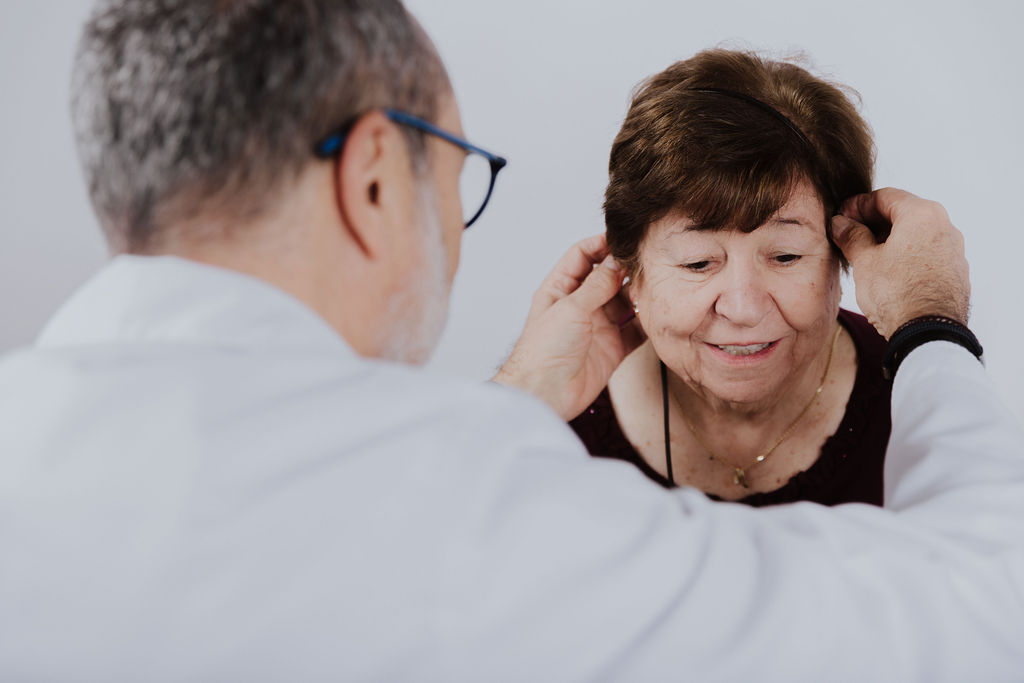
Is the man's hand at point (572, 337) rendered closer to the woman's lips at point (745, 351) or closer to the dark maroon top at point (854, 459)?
the woman's lips at point (745, 351)

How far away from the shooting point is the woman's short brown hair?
5.66ft

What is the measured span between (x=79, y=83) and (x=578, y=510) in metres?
0.69

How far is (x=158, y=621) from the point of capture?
794 millimetres

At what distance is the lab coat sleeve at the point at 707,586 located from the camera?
2.76ft

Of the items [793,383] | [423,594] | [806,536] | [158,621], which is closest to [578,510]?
[423,594]

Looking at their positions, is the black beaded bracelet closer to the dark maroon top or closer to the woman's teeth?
the woman's teeth

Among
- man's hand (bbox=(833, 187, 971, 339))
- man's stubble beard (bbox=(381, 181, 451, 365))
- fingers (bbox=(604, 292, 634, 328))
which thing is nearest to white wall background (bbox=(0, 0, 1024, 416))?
fingers (bbox=(604, 292, 634, 328))

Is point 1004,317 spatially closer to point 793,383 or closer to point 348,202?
point 793,383

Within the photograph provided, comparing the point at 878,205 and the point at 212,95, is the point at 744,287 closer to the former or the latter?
the point at 878,205

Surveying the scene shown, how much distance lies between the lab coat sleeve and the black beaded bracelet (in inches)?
14.5

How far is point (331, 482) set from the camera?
0.83 meters

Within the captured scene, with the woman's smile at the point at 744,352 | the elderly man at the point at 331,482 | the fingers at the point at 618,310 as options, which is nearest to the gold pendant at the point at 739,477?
the woman's smile at the point at 744,352

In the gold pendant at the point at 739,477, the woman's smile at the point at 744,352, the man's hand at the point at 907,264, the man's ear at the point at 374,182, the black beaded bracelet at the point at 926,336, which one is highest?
the man's ear at the point at 374,182

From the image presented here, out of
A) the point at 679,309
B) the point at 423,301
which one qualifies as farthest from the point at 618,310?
the point at 423,301
